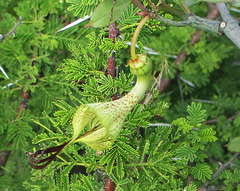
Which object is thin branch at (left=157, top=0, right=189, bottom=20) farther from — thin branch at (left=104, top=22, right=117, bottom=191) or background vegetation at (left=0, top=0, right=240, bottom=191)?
thin branch at (left=104, top=22, right=117, bottom=191)

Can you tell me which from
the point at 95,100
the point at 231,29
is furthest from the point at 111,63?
the point at 231,29

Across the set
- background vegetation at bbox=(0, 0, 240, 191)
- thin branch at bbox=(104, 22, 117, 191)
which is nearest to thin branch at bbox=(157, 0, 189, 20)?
background vegetation at bbox=(0, 0, 240, 191)

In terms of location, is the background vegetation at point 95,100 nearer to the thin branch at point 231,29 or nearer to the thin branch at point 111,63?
the thin branch at point 111,63

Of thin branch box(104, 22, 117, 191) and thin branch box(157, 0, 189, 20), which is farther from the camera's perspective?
thin branch box(104, 22, 117, 191)

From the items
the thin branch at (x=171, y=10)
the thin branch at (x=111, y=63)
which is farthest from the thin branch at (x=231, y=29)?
the thin branch at (x=111, y=63)

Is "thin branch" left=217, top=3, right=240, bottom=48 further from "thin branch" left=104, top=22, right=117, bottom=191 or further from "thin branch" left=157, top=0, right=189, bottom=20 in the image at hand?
"thin branch" left=104, top=22, right=117, bottom=191

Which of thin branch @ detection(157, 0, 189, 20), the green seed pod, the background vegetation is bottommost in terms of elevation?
the background vegetation

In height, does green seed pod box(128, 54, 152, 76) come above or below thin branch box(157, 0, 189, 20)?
below

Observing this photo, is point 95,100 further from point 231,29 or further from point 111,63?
point 231,29
